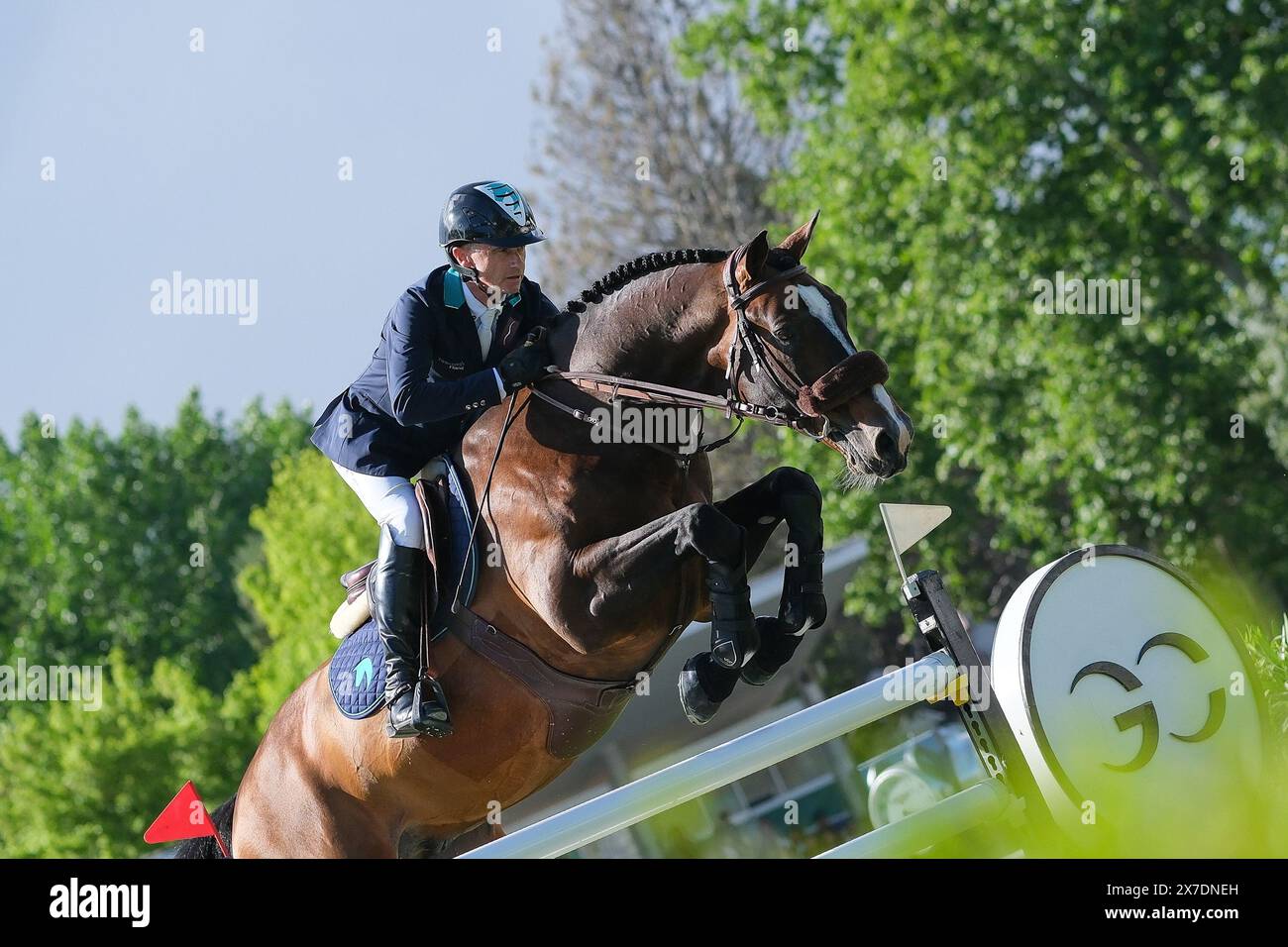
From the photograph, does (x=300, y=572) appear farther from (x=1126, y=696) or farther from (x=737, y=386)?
(x=1126, y=696)

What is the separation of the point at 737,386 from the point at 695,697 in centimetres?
96

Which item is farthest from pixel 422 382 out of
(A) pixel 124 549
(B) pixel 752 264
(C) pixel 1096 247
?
(A) pixel 124 549

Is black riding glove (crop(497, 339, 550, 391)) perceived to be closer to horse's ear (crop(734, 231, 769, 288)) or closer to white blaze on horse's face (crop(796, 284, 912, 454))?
horse's ear (crop(734, 231, 769, 288))

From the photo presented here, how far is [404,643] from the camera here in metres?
4.56

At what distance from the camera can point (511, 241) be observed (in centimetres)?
461

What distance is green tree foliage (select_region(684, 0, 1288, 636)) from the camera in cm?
1514

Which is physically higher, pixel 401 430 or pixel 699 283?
pixel 699 283

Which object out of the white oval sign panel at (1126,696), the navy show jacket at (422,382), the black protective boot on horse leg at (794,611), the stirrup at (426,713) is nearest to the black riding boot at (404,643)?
the stirrup at (426,713)

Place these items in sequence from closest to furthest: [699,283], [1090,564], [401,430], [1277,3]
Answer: [1090,564]
[699,283]
[401,430]
[1277,3]

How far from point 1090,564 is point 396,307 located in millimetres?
2337

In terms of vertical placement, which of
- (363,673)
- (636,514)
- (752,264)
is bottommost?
(363,673)

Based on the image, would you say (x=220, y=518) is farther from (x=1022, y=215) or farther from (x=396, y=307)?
(x=396, y=307)

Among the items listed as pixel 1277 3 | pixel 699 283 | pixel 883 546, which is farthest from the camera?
pixel 883 546
